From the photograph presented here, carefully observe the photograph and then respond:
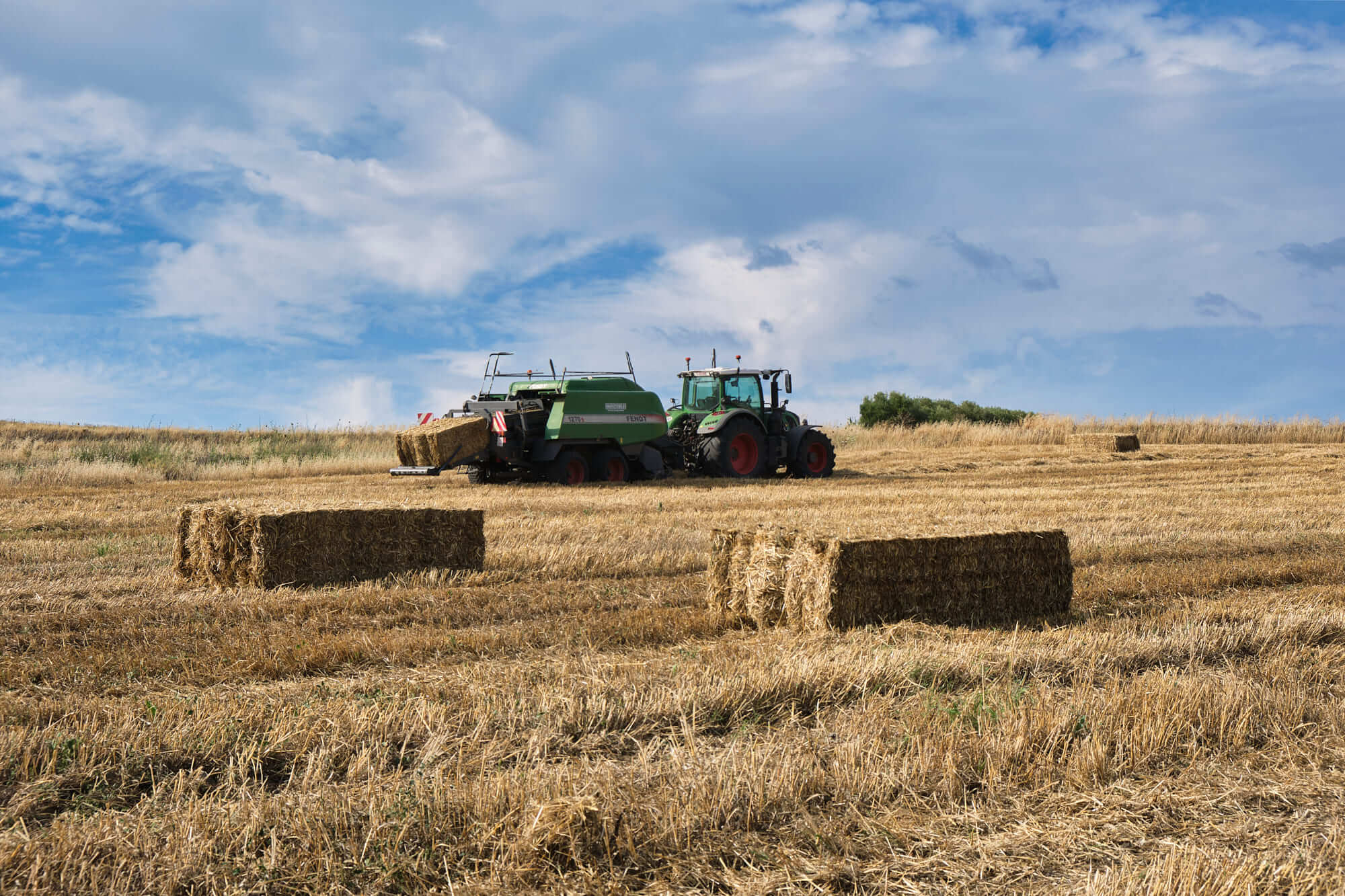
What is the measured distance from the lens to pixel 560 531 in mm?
10406

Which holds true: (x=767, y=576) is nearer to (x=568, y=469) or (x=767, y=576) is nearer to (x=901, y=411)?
(x=568, y=469)

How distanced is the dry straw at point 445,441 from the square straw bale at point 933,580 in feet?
37.0

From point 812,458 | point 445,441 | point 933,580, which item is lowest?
point 933,580

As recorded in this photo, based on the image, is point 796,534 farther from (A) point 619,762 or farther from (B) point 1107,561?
(B) point 1107,561

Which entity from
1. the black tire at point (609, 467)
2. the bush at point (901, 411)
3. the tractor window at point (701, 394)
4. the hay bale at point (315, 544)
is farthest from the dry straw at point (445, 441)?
the bush at point (901, 411)

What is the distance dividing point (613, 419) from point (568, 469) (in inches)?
45.7

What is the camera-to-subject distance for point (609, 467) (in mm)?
18281

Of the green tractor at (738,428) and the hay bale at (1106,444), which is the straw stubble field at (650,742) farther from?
the hay bale at (1106,444)

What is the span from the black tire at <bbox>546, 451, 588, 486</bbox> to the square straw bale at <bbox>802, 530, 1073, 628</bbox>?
11.4m

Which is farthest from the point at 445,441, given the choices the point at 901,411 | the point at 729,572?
the point at 901,411

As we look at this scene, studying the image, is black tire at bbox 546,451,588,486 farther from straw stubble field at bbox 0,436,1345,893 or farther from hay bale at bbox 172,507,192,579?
straw stubble field at bbox 0,436,1345,893

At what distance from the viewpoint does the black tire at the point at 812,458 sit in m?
20.2

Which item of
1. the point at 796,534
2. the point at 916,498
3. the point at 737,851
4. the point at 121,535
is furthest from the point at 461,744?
the point at 916,498

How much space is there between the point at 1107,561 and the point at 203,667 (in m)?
7.15
